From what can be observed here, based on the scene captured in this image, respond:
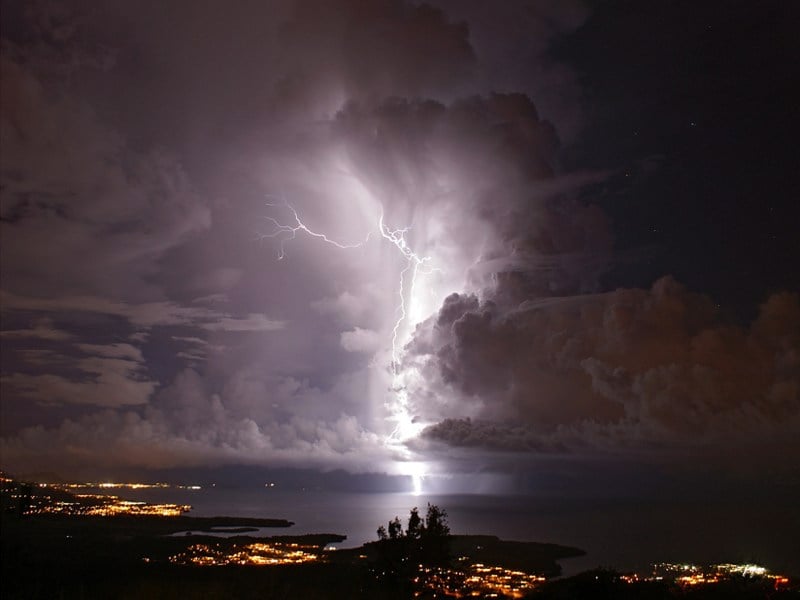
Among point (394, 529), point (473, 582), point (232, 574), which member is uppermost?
point (394, 529)

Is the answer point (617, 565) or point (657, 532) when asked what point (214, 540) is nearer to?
point (617, 565)

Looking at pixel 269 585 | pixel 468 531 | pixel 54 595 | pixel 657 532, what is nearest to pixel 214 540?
pixel 269 585

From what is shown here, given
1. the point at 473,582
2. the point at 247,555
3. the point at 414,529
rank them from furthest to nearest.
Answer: the point at 247,555
the point at 414,529
the point at 473,582

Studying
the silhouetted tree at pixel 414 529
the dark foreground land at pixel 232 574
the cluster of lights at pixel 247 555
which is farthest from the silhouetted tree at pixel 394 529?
the cluster of lights at pixel 247 555

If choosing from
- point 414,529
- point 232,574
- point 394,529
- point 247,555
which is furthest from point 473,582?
point 247,555

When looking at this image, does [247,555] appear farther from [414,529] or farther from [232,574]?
[414,529]

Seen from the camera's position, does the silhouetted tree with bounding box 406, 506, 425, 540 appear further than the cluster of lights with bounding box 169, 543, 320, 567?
No

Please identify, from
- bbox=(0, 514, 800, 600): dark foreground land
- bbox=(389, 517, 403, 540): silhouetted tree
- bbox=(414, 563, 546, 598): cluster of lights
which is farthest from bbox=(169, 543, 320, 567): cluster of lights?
bbox=(414, 563, 546, 598): cluster of lights

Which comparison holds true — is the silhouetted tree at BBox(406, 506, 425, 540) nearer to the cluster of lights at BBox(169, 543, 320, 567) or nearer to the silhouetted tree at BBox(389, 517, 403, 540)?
the silhouetted tree at BBox(389, 517, 403, 540)
